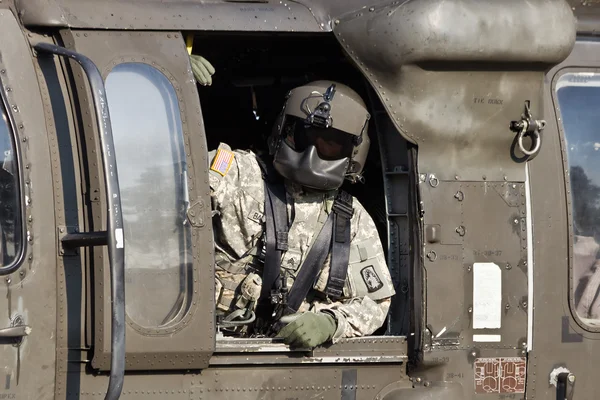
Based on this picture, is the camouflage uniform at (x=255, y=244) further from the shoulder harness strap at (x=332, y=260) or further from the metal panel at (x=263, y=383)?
the metal panel at (x=263, y=383)

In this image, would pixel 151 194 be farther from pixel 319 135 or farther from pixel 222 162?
pixel 319 135

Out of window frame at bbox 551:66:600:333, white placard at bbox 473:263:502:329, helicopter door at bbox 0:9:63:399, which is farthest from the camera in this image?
window frame at bbox 551:66:600:333

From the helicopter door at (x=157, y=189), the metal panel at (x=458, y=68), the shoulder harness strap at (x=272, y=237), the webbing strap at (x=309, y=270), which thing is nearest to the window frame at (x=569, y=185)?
the metal panel at (x=458, y=68)

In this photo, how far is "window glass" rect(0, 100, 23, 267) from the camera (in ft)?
11.3

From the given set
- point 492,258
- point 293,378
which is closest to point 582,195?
→ point 492,258

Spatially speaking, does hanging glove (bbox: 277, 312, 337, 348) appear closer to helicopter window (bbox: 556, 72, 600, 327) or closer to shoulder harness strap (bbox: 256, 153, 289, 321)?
shoulder harness strap (bbox: 256, 153, 289, 321)

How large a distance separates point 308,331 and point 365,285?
1.75 feet

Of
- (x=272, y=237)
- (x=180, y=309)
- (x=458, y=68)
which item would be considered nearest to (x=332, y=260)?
(x=272, y=237)

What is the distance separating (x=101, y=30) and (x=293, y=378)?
160cm

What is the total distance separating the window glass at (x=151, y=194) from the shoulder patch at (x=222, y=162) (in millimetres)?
363

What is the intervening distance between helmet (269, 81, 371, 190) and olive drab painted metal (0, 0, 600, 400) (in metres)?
0.20

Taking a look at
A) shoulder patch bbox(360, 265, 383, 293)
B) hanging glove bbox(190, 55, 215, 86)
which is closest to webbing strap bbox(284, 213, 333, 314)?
shoulder patch bbox(360, 265, 383, 293)

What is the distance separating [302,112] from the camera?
4117 mm

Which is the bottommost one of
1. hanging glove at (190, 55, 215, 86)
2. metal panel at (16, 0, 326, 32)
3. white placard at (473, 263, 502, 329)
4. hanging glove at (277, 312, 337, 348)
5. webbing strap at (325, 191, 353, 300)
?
hanging glove at (277, 312, 337, 348)
